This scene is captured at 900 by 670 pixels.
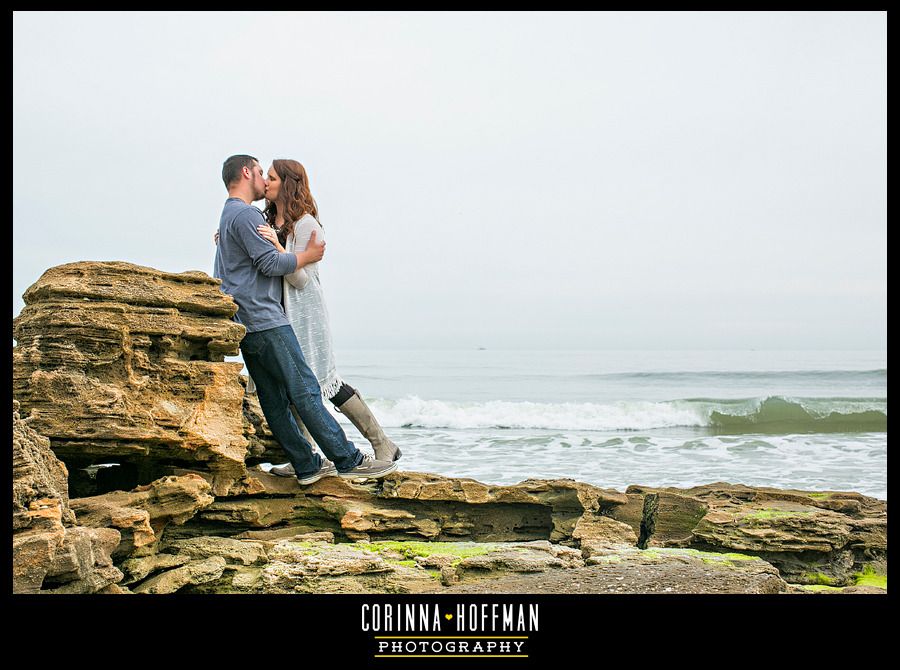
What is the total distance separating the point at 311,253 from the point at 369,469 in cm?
176

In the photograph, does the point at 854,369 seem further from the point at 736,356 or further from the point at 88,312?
the point at 88,312

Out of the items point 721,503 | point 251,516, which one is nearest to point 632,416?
point 721,503

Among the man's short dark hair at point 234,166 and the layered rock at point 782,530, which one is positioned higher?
the man's short dark hair at point 234,166

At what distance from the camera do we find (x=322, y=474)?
608 centimetres

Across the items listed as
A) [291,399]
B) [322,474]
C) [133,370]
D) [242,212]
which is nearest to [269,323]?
[291,399]

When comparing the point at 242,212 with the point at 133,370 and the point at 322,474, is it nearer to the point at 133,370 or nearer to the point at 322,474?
the point at 133,370

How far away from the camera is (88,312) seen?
5242 millimetres

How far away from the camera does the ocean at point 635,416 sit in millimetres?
11125

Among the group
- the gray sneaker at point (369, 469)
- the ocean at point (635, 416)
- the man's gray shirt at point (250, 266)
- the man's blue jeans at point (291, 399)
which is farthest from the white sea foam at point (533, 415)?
the man's gray shirt at point (250, 266)

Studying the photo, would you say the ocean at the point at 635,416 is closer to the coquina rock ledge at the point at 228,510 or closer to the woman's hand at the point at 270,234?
the coquina rock ledge at the point at 228,510

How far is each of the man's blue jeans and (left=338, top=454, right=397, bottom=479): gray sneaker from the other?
45 millimetres

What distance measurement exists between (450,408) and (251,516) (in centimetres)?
1505

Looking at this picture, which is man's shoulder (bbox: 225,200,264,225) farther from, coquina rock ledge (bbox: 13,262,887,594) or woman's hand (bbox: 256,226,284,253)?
coquina rock ledge (bbox: 13,262,887,594)

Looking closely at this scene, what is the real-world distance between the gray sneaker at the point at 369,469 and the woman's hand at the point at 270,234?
1787 millimetres
